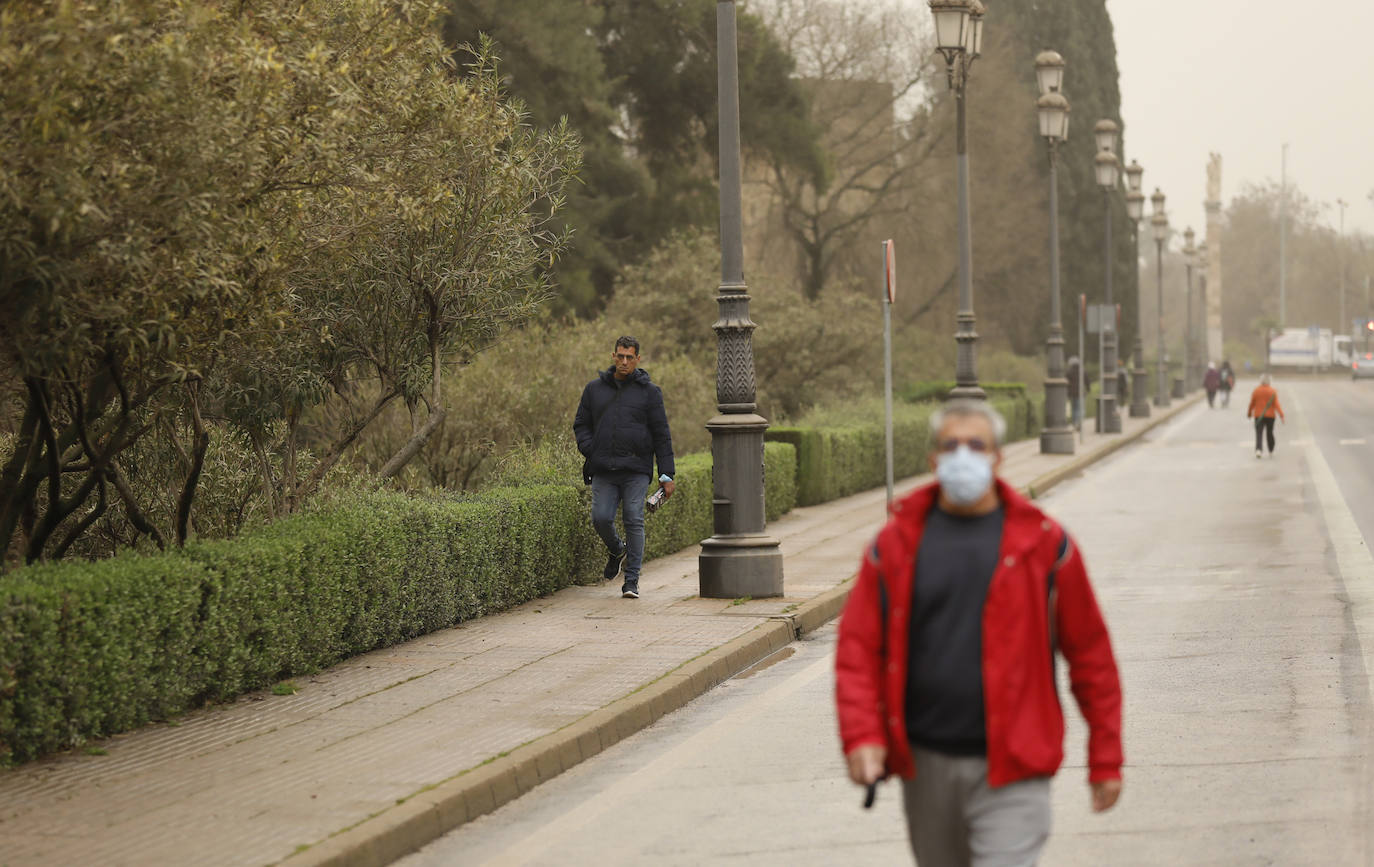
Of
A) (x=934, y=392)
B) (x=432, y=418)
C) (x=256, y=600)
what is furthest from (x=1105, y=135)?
(x=256, y=600)

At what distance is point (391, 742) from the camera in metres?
7.50

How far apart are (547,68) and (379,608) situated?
19086mm

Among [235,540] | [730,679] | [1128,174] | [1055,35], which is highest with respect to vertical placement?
[1055,35]

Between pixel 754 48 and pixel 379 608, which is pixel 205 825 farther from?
pixel 754 48

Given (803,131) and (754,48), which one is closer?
(754,48)

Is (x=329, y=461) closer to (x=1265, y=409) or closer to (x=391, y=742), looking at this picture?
(x=391, y=742)

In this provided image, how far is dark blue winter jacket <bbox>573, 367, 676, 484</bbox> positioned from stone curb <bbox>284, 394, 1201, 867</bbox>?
5.72ft

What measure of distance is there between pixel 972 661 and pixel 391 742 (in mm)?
4278

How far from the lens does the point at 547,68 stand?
27688 mm

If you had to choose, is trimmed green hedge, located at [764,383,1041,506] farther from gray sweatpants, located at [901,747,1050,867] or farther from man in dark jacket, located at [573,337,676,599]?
gray sweatpants, located at [901,747,1050,867]

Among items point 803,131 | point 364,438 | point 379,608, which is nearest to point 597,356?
point 364,438

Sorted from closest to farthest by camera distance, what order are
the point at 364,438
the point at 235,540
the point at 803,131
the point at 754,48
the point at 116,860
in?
the point at 116,860 < the point at 235,540 < the point at 364,438 < the point at 754,48 < the point at 803,131

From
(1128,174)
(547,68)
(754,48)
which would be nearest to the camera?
(547,68)

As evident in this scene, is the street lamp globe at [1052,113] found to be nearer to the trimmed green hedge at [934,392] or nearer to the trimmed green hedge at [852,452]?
the trimmed green hedge at [852,452]
